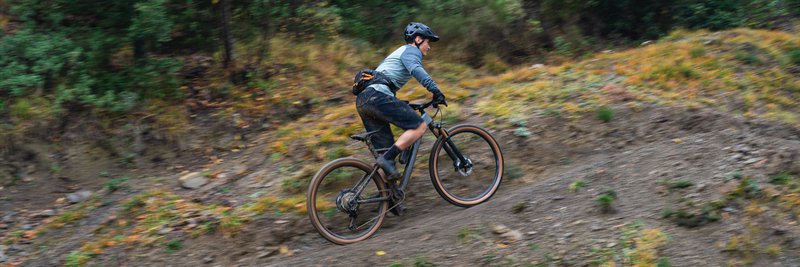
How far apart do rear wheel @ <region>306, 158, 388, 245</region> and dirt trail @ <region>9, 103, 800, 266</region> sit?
16 centimetres

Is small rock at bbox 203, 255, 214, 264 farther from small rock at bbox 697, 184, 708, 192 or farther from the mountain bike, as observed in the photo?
small rock at bbox 697, 184, 708, 192

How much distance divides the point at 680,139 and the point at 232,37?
5843mm

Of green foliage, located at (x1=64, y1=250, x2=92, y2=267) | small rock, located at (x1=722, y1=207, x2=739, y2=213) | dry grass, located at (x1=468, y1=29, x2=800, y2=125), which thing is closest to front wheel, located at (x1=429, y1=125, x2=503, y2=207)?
dry grass, located at (x1=468, y1=29, x2=800, y2=125)

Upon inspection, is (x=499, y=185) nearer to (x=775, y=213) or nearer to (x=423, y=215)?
(x=423, y=215)

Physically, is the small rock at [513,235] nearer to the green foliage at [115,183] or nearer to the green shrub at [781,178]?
the green shrub at [781,178]

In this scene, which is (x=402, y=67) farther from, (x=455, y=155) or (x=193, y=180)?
(x=193, y=180)

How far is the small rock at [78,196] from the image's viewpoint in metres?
8.11

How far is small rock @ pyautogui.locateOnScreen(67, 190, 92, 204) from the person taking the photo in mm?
8111

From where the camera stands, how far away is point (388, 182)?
664cm

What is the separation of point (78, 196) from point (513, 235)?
488cm

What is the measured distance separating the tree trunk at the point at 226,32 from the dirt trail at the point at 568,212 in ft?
8.19

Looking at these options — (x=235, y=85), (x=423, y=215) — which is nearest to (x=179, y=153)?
(x=235, y=85)

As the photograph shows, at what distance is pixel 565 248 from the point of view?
19.1ft

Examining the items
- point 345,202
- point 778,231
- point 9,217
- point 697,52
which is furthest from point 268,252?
point 697,52
